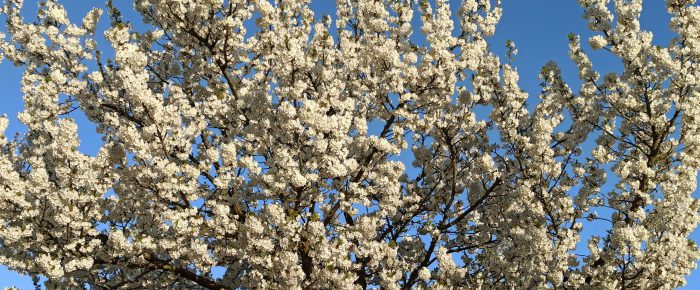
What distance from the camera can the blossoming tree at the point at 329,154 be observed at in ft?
43.5

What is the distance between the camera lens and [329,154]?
1317cm

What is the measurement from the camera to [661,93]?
14.7 metres

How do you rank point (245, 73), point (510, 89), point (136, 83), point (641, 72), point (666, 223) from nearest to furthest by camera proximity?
point (136, 83), point (666, 223), point (641, 72), point (510, 89), point (245, 73)

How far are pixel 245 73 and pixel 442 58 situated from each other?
538 centimetres

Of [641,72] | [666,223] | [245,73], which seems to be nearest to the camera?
[666,223]

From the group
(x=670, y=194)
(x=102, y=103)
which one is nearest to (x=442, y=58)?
(x=670, y=194)

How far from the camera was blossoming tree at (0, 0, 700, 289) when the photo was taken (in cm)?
1327

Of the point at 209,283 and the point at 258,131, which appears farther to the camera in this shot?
the point at 209,283

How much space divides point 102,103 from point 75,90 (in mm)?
677

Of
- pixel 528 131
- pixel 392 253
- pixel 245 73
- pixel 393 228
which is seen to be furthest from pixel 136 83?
pixel 528 131

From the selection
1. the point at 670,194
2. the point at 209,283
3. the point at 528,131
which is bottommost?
the point at 209,283

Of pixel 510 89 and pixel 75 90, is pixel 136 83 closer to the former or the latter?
pixel 75 90

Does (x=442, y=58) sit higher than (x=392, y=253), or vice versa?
(x=442, y=58)

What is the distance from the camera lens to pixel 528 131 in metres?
15.5
